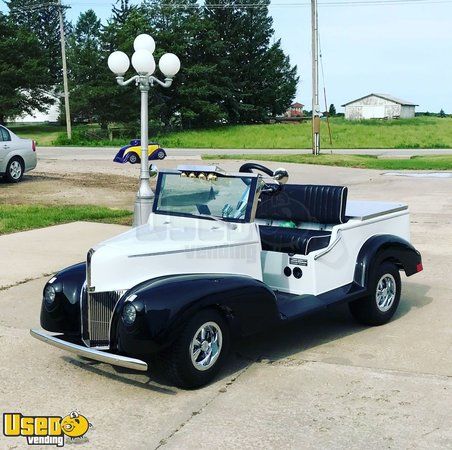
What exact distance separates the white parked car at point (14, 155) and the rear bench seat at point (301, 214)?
12016mm

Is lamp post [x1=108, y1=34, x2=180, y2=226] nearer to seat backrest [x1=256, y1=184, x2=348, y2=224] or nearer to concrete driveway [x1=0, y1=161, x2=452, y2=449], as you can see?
concrete driveway [x1=0, y1=161, x2=452, y2=449]

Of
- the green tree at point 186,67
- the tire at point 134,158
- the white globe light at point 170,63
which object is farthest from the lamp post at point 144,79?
the green tree at point 186,67

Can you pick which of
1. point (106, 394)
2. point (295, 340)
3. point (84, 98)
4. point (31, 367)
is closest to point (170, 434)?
point (106, 394)

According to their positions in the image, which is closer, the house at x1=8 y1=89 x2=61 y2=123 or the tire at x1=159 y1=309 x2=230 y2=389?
the tire at x1=159 y1=309 x2=230 y2=389

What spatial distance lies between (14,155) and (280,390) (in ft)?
45.9

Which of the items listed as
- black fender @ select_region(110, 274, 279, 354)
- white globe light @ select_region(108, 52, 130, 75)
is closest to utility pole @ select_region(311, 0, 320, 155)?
white globe light @ select_region(108, 52, 130, 75)

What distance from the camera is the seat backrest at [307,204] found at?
226 inches

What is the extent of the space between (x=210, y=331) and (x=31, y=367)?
1.48 metres

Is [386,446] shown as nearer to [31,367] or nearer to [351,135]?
[31,367]

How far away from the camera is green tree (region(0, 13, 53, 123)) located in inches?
1939

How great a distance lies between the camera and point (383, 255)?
19.1 ft

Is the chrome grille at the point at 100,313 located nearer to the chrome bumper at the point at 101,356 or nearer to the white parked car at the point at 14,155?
the chrome bumper at the point at 101,356

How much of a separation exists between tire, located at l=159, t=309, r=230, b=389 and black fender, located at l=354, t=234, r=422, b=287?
1665 millimetres

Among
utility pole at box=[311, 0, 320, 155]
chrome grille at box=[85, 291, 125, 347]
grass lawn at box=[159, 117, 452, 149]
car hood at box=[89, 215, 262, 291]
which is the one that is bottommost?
chrome grille at box=[85, 291, 125, 347]
